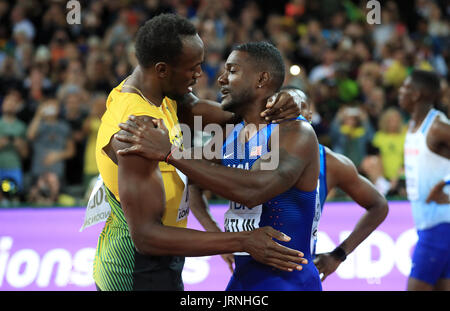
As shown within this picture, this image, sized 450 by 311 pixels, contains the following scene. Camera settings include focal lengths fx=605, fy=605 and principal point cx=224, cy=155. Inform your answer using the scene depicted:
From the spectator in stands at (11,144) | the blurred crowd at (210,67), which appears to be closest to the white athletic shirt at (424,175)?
the blurred crowd at (210,67)

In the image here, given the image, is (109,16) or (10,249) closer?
(10,249)

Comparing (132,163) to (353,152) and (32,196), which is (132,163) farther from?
(353,152)

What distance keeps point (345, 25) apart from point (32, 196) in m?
7.21

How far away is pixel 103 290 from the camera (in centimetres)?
349

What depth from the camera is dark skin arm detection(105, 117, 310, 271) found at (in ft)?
10.3

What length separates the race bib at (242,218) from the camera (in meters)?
3.52

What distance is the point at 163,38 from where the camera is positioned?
3.38 metres

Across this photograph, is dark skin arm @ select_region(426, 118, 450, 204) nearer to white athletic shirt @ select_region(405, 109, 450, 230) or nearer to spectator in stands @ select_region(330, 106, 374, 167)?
white athletic shirt @ select_region(405, 109, 450, 230)

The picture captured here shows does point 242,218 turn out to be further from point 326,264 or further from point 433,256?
point 433,256

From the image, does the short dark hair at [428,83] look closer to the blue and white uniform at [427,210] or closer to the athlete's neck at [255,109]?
the blue and white uniform at [427,210]

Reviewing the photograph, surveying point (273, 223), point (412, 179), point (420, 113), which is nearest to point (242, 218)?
point (273, 223)

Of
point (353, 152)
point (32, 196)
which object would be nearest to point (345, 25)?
point (353, 152)

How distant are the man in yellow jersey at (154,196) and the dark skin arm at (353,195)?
0.82 metres

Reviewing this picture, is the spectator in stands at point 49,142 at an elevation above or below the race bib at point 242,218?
below
